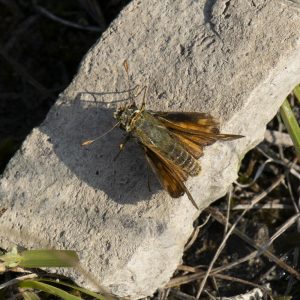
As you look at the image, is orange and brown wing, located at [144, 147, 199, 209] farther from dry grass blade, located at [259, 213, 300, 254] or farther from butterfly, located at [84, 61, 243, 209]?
dry grass blade, located at [259, 213, 300, 254]

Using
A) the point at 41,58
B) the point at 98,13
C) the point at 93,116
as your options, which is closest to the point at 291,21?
the point at 93,116

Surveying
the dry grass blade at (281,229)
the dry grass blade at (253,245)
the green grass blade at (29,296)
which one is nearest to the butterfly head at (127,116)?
the dry grass blade at (253,245)

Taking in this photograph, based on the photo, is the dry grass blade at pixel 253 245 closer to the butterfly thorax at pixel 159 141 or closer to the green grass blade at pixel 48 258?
the butterfly thorax at pixel 159 141

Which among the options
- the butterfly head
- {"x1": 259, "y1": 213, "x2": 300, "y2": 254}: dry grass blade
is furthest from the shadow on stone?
{"x1": 259, "y1": 213, "x2": 300, "y2": 254}: dry grass blade

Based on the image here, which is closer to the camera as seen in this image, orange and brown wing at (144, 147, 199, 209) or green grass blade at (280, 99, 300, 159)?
orange and brown wing at (144, 147, 199, 209)

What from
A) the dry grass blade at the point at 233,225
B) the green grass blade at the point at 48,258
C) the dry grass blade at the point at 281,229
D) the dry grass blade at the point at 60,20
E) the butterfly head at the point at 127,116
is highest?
the dry grass blade at the point at 60,20

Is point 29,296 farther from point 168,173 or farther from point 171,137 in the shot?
point 171,137

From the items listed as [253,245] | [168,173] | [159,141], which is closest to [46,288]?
[168,173]
